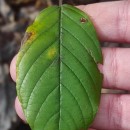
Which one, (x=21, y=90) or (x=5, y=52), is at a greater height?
(x=21, y=90)

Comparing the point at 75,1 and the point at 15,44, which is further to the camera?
the point at 15,44

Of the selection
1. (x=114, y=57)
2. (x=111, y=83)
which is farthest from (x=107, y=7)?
(x=111, y=83)

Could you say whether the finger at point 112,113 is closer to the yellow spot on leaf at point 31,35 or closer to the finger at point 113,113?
the finger at point 113,113

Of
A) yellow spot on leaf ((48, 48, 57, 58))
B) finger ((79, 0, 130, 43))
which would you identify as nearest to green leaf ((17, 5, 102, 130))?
yellow spot on leaf ((48, 48, 57, 58))

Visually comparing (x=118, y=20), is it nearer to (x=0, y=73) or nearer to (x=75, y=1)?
(x=75, y=1)

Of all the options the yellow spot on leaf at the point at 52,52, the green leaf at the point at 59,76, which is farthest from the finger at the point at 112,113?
the yellow spot on leaf at the point at 52,52

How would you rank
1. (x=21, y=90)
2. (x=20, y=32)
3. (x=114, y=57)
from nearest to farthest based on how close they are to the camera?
1. (x=21, y=90)
2. (x=114, y=57)
3. (x=20, y=32)

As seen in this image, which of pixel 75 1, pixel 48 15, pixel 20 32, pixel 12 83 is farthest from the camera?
pixel 20 32
